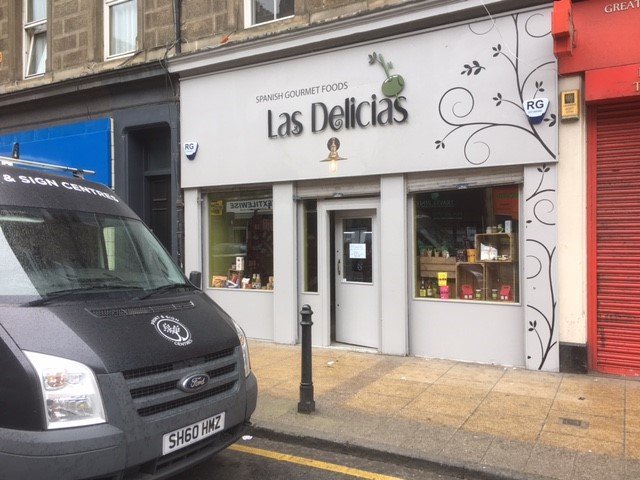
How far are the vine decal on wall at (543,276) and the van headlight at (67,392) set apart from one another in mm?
5611

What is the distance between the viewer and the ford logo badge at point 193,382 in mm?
3619

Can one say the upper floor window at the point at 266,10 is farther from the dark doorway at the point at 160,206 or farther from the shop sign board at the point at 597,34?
the shop sign board at the point at 597,34

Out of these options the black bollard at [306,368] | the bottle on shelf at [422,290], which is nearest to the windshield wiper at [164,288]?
the black bollard at [306,368]

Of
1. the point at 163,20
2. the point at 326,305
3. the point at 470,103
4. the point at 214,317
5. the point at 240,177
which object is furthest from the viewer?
the point at 163,20

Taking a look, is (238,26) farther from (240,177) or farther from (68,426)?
(68,426)

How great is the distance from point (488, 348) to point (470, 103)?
3.37 m

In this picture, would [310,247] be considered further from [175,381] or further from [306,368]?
[175,381]

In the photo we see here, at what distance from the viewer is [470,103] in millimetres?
7410

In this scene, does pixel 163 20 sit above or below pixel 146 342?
above

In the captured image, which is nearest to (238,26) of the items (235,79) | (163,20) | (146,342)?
(235,79)

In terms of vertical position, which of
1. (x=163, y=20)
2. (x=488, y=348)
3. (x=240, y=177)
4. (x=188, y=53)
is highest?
(x=163, y=20)

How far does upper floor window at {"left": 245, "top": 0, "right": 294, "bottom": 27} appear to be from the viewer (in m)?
9.39

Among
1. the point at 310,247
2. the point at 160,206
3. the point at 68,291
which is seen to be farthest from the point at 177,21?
the point at 68,291

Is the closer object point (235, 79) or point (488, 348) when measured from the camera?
point (488, 348)
